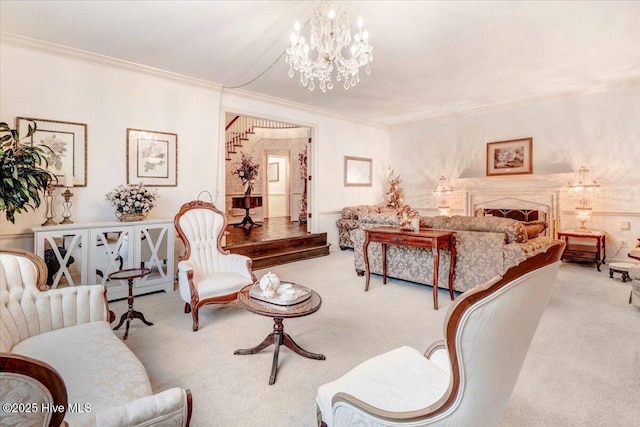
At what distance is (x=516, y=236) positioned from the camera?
11.6ft

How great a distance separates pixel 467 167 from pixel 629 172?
2.57 metres

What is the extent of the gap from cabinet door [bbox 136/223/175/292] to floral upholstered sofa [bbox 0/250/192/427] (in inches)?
68.3

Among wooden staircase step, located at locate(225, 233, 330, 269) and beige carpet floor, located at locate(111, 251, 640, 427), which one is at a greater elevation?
wooden staircase step, located at locate(225, 233, 330, 269)

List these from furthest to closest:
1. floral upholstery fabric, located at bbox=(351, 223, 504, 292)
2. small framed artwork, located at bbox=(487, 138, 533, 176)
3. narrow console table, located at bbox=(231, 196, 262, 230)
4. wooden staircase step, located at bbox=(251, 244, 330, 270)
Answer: narrow console table, located at bbox=(231, 196, 262, 230)
small framed artwork, located at bbox=(487, 138, 533, 176)
wooden staircase step, located at bbox=(251, 244, 330, 270)
floral upholstery fabric, located at bbox=(351, 223, 504, 292)

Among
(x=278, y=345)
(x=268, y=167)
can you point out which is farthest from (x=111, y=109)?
(x=268, y=167)

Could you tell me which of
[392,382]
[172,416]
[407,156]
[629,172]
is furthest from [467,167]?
[172,416]

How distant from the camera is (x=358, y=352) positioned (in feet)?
8.41

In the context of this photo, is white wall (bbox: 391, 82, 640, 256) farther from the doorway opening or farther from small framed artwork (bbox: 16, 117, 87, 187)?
small framed artwork (bbox: 16, 117, 87, 187)

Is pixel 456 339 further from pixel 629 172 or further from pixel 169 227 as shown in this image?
pixel 629 172

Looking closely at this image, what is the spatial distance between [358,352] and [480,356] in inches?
69.4

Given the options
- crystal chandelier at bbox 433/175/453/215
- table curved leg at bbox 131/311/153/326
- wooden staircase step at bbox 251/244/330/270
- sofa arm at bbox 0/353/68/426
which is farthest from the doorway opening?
sofa arm at bbox 0/353/68/426

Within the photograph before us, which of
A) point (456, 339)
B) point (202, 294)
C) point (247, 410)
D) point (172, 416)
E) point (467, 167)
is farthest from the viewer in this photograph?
point (467, 167)

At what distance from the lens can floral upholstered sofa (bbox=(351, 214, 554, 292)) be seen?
11.7 ft

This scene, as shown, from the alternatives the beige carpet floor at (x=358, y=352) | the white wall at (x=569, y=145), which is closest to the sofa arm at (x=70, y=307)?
the beige carpet floor at (x=358, y=352)
